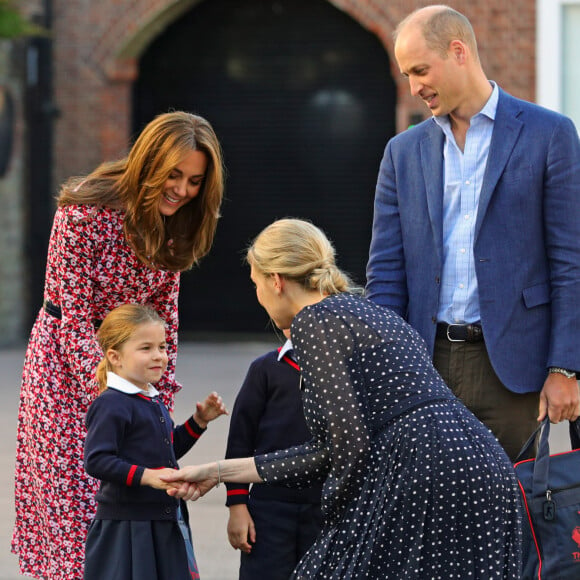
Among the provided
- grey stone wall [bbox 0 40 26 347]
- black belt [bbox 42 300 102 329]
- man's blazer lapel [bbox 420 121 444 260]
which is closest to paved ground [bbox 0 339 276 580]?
grey stone wall [bbox 0 40 26 347]

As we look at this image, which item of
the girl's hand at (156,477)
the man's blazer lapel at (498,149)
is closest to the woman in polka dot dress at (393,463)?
the girl's hand at (156,477)

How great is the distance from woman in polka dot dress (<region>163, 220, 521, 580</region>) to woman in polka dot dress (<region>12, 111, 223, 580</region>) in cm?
79

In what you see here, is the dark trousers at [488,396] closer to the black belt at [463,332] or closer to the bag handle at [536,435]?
the black belt at [463,332]

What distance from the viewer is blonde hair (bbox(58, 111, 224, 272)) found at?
11.5 feet

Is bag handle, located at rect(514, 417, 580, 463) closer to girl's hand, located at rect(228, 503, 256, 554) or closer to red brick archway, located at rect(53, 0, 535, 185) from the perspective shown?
girl's hand, located at rect(228, 503, 256, 554)

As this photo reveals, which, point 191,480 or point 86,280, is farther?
point 86,280

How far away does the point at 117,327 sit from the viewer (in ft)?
11.5

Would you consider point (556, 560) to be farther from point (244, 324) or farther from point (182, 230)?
point (244, 324)

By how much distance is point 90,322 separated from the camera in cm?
361

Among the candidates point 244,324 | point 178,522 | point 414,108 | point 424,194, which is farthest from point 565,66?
point 178,522

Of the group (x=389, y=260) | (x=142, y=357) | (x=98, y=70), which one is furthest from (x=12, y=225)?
(x=142, y=357)

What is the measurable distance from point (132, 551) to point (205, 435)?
4699 millimetres

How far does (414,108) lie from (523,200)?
Result: 989cm

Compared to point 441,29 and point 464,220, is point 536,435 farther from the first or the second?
point 441,29
